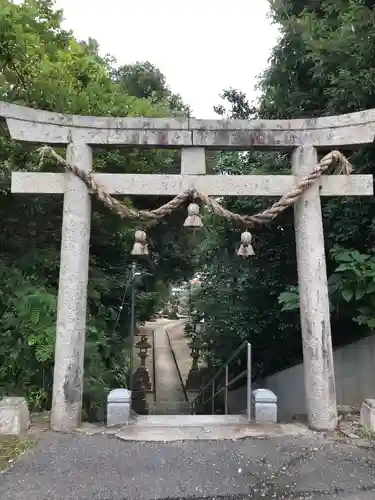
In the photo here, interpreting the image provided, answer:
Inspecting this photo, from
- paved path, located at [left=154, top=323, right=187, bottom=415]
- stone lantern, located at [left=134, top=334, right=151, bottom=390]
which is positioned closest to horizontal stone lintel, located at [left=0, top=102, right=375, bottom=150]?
paved path, located at [left=154, top=323, right=187, bottom=415]

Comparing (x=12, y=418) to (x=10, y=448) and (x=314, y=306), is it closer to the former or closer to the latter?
(x=10, y=448)

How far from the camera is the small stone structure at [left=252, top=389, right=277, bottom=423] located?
15.7ft

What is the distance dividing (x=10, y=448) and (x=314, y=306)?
11.1 feet

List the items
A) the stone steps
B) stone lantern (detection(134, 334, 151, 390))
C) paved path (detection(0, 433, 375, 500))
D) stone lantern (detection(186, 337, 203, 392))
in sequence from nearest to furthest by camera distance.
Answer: paved path (detection(0, 433, 375, 500)) < the stone steps < stone lantern (detection(134, 334, 151, 390)) < stone lantern (detection(186, 337, 203, 392))

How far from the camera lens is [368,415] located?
4.40m

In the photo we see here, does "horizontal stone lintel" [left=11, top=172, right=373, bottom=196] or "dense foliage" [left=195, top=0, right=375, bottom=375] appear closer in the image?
"horizontal stone lintel" [left=11, top=172, right=373, bottom=196]

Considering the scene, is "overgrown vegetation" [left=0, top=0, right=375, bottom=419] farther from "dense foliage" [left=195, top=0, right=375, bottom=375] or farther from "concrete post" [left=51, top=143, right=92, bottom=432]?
"concrete post" [left=51, top=143, right=92, bottom=432]

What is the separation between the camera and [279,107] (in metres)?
7.28

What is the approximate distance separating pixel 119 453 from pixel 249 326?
4.52 meters

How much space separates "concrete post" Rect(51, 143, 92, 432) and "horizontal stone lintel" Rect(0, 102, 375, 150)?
0.78ft

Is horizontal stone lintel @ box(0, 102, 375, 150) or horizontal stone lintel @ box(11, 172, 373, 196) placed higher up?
horizontal stone lintel @ box(0, 102, 375, 150)

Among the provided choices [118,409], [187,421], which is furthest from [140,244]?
[187,421]

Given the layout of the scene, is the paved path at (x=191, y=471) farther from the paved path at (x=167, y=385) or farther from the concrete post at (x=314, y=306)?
the paved path at (x=167, y=385)

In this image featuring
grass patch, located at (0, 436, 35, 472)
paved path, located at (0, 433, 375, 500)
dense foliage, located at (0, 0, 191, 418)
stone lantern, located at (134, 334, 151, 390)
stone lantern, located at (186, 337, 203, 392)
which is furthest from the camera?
stone lantern, located at (186, 337, 203, 392)
